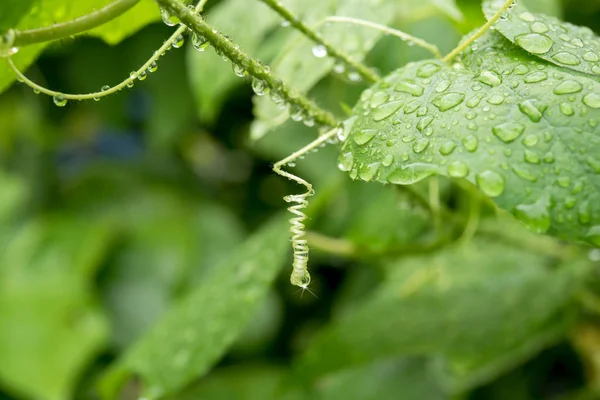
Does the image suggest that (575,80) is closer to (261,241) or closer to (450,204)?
(261,241)

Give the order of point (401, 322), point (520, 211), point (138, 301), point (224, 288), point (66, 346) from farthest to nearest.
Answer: point (138, 301) < point (66, 346) < point (401, 322) < point (224, 288) < point (520, 211)

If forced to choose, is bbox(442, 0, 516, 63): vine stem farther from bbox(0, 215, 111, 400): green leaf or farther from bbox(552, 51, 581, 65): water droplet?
bbox(0, 215, 111, 400): green leaf

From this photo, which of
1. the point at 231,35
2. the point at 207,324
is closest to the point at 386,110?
the point at 207,324

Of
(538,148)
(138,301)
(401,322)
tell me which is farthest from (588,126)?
(138,301)

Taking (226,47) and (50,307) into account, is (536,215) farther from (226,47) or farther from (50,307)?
(50,307)

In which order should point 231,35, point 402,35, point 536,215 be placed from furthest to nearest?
point 231,35 < point 402,35 < point 536,215

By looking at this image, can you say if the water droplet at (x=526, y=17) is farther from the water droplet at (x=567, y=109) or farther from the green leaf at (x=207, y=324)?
the green leaf at (x=207, y=324)

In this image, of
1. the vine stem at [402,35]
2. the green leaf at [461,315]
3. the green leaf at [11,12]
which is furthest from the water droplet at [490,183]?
the green leaf at [461,315]
